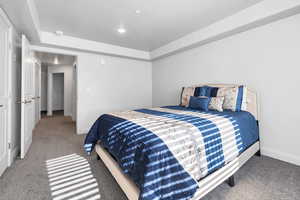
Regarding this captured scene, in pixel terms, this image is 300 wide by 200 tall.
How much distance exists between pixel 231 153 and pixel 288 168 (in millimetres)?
1090

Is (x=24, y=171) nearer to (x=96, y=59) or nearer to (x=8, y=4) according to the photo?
(x=8, y=4)

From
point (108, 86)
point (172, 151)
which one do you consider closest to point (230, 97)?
point (172, 151)

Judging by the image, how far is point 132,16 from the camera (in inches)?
99.3

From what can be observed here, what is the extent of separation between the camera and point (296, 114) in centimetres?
210

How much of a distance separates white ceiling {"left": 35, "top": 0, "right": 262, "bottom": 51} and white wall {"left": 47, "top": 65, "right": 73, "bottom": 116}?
12.5 feet

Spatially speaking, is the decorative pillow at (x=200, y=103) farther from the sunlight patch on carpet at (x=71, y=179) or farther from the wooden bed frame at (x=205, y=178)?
the sunlight patch on carpet at (x=71, y=179)

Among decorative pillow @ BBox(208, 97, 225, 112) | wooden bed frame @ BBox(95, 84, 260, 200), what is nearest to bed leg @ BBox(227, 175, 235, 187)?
wooden bed frame @ BBox(95, 84, 260, 200)

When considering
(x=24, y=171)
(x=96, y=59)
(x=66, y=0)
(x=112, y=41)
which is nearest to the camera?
(x=24, y=171)

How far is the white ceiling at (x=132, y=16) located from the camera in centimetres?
217

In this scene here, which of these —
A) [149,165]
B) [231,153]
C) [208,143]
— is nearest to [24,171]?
[149,165]

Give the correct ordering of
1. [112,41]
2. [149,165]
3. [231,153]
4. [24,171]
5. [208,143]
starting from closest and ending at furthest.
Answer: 1. [149,165]
2. [208,143]
3. [231,153]
4. [24,171]
5. [112,41]

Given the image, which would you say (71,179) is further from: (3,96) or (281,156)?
(281,156)

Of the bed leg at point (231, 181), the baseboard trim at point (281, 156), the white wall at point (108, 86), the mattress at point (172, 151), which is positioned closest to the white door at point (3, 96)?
the mattress at point (172, 151)

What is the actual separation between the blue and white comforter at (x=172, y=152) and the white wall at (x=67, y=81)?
18.8ft
